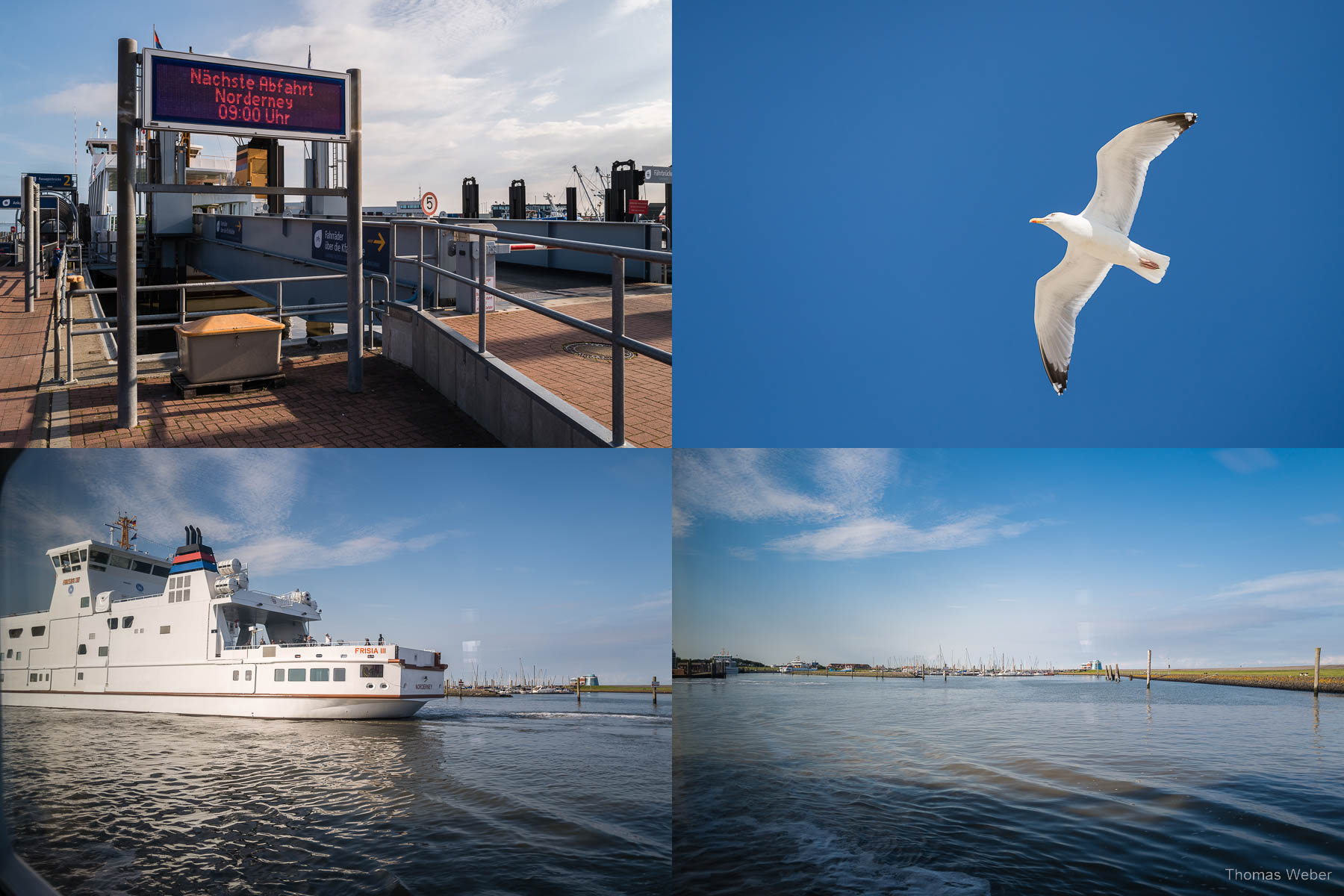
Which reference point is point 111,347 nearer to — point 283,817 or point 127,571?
point 127,571

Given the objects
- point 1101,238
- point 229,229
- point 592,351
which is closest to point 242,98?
point 592,351

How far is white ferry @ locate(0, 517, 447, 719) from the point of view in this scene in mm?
10117

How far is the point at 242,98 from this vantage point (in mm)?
5371

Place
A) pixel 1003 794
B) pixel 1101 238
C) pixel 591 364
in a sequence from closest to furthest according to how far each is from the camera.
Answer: pixel 1101 238
pixel 591 364
pixel 1003 794

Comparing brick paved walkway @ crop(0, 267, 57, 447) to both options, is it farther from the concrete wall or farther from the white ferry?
the white ferry

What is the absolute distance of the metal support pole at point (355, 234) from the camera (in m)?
5.93

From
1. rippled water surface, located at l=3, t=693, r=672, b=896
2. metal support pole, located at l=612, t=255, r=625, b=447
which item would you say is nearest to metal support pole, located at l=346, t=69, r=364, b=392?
metal support pole, located at l=612, t=255, r=625, b=447

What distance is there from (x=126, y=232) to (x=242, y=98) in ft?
3.74

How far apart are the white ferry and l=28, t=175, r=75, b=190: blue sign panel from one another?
2091cm

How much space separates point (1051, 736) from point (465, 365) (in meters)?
9.91

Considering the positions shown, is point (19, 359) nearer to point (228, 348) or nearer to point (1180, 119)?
point (228, 348)

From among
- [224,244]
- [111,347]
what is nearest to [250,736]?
[111,347]

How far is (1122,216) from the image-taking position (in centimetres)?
413

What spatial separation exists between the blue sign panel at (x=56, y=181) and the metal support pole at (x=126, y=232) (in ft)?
Answer: 82.8
